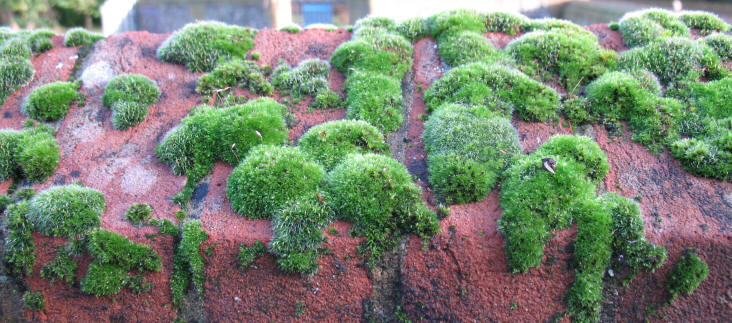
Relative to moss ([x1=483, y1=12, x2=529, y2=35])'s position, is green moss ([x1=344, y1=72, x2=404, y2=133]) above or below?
below

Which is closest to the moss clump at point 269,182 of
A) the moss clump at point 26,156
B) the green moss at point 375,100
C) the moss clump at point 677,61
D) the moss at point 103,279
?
the green moss at point 375,100

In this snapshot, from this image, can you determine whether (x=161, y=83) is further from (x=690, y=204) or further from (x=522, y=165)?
(x=690, y=204)

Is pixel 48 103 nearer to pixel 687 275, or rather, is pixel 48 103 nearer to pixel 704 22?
pixel 687 275

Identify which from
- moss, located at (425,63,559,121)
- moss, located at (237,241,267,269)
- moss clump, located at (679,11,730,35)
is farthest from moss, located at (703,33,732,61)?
moss, located at (237,241,267,269)

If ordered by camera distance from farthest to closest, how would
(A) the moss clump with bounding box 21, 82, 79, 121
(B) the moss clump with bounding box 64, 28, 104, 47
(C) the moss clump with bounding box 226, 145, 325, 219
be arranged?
(B) the moss clump with bounding box 64, 28, 104, 47, (A) the moss clump with bounding box 21, 82, 79, 121, (C) the moss clump with bounding box 226, 145, 325, 219

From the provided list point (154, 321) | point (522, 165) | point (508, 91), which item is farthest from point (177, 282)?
point (508, 91)

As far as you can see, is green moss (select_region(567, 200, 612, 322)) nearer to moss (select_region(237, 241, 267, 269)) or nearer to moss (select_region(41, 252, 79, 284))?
moss (select_region(237, 241, 267, 269))

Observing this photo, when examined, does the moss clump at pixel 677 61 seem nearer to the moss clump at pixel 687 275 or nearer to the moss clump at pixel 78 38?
the moss clump at pixel 687 275
